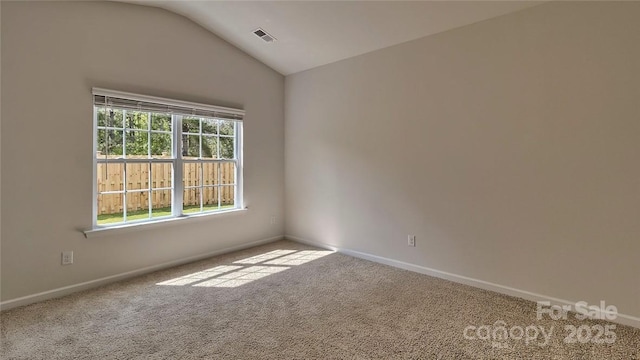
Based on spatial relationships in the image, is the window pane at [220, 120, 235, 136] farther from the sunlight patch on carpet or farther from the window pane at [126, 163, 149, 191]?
the sunlight patch on carpet

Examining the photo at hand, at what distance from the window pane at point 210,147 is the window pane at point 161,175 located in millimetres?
482

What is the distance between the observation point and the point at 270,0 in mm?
3043

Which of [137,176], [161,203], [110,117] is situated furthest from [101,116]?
[161,203]

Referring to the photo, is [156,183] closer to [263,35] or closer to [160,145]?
[160,145]

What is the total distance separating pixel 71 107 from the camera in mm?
2834

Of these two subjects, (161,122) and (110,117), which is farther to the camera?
(161,122)

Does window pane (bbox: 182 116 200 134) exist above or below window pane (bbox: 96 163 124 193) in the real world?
above

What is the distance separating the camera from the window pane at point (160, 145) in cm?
351

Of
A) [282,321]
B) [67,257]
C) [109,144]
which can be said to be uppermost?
[109,144]

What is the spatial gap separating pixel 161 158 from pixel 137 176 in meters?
0.32

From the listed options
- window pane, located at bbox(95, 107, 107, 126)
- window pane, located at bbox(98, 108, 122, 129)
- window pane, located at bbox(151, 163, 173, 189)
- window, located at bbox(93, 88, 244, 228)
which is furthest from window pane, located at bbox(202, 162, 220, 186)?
window pane, located at bbox(95, 107, 107, 126)

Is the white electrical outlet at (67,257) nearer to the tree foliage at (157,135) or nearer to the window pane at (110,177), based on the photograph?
the window pane at (110,177)

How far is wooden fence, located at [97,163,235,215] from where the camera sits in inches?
126

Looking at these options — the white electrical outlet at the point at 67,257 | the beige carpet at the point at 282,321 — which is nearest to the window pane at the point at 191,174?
the beige carpet at the point at 282,321
